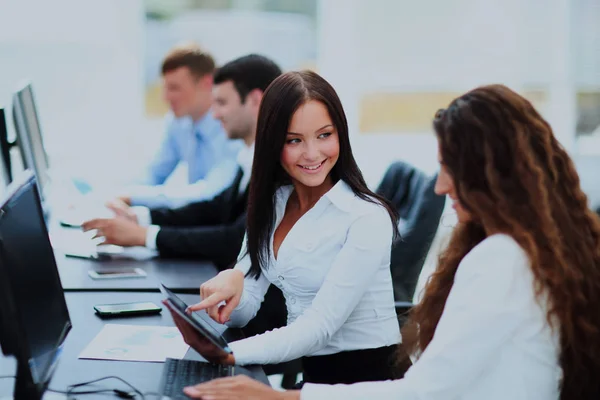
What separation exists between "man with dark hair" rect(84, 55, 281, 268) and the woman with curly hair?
4.89ft

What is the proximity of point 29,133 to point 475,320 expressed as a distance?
6.70ft

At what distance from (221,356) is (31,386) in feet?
1.27

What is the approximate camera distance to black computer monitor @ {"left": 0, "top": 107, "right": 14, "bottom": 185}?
289 cm

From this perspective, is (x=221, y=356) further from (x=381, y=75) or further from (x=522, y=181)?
(x=381, y=75)

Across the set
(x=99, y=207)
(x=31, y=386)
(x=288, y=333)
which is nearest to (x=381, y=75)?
(x=99, y=207)

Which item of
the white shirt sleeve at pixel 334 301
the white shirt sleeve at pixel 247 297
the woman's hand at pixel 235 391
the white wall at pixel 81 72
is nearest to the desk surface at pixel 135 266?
the white shirt sleeve at pixel 247 297

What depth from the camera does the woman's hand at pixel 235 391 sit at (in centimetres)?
143

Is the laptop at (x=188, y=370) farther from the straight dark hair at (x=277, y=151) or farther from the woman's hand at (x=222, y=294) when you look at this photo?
the straight dark hair at (x=277, y=151)

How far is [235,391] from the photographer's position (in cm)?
144

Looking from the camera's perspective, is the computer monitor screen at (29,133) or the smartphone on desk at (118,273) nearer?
the smartphone on desk at (118,273)

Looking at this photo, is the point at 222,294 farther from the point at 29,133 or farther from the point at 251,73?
the point at 251,73

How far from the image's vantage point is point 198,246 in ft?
9.52

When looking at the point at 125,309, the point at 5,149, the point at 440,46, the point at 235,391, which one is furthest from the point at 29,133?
the point at 440,46

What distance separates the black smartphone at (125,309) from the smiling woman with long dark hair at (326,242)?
0.82 ft
